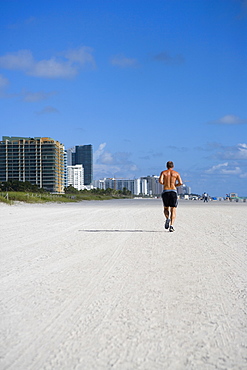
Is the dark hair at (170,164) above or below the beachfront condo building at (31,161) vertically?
below

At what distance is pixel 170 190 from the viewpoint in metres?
14.4

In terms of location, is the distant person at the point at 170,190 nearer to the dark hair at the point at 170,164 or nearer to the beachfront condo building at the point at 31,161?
the dark hair at the point at 170,164

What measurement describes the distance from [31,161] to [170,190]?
183690 mm

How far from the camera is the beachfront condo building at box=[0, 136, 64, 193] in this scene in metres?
193

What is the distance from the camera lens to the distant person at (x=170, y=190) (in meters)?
14.2

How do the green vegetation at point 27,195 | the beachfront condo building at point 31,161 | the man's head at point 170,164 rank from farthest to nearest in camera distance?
the beachfront condo building at point 31,161
the green vegetation at point 27,195
the man's head at point 170,164

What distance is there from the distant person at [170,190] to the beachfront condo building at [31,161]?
18013 cm

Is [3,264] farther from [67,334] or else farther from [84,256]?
[67,334]

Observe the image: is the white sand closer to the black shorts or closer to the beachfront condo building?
the black shorts

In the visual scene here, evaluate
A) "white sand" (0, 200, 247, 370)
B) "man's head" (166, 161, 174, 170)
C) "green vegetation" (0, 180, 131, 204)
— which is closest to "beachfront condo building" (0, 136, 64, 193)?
"green vegetation" (0, 180, 131, 204)

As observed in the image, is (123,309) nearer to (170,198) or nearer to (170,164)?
(170,198)

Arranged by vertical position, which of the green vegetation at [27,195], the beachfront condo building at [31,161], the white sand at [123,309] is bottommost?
the white sand at [123,309]

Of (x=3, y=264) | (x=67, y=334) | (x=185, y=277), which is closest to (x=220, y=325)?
(x=67, y=334)

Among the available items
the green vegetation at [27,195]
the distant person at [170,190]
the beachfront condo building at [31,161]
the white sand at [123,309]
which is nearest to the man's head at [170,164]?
the distant person at [170,190]
